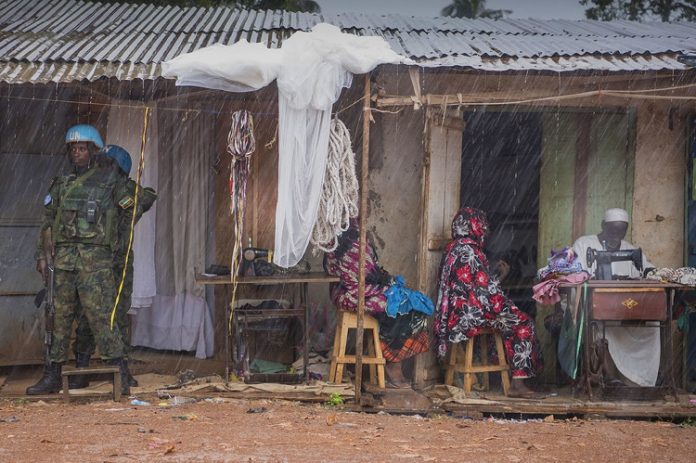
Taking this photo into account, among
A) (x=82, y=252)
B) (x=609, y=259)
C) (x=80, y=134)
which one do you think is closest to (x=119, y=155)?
(x=80, y=134)

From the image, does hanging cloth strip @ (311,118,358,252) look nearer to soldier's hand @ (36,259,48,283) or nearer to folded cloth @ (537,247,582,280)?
folded cloth @ (537,247,582,280)

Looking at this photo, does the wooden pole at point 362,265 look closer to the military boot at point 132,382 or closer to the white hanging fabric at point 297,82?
the white hanging fabric at point 297,82

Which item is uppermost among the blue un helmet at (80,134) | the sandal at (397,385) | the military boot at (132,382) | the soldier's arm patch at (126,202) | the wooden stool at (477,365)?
the blue un helmet at (80,134)

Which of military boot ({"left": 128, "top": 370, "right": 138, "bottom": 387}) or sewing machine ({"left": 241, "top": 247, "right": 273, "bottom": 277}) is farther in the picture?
military boot ({"left": 128, "top": 370, "right": 138, "bottom": 387})

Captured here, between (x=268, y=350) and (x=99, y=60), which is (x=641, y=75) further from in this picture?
(x=99, y=60)

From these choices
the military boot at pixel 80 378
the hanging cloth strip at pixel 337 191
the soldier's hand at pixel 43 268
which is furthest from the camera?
the military boot at pixel 80 378

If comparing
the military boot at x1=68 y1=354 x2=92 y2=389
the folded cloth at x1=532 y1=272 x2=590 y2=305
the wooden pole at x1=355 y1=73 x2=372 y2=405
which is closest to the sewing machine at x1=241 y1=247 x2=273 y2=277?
the wooden pole at x1=355 y1=73 x2=372 y2=405

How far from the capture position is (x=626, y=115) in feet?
26.6

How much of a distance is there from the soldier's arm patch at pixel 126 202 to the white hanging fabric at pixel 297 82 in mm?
1214

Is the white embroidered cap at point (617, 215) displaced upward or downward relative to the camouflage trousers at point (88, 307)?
upward

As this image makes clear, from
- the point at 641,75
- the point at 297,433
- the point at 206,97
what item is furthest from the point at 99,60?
the point at 641,75

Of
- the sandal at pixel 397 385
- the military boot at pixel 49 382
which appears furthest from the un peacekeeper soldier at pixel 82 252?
the sandal at pixel 397 385

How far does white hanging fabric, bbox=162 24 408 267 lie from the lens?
257 inches

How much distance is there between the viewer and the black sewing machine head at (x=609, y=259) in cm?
737
